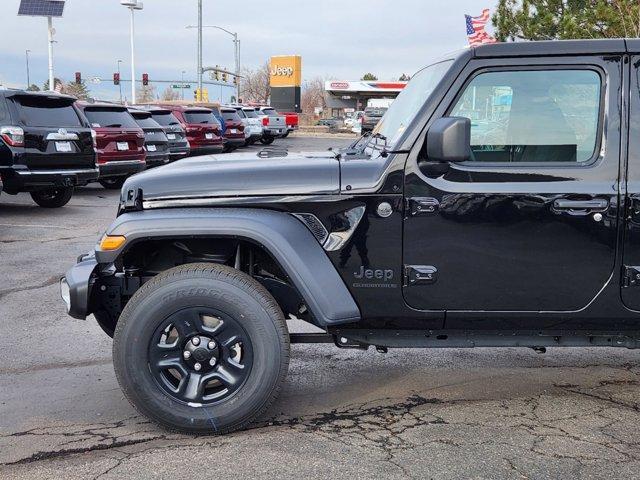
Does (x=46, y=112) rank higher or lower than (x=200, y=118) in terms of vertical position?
lower

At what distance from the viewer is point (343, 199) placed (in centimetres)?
366

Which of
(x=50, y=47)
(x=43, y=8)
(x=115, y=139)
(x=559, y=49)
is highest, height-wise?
(x=43, y=8)

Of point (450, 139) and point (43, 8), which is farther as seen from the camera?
point (43, 8)

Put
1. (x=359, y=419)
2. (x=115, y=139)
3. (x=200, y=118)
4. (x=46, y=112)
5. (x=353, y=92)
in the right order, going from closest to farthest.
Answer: (x=359, y=419), (x=46, y=112), (x=115, y=139), (x=200, y=118), (x=353, y=92)

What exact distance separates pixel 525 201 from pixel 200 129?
18.1 metres

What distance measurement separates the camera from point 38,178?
1080 centimetres

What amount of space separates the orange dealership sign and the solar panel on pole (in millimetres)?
36469

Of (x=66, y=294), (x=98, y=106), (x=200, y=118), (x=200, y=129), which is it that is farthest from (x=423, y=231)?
(x=200, y=118)

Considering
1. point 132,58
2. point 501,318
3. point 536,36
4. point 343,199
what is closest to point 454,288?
point 501,318

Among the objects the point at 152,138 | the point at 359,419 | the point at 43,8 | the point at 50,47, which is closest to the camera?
the point at 359,419

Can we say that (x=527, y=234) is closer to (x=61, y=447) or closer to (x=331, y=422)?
(x=331, y=422)

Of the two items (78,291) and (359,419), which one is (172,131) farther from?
(359,419)

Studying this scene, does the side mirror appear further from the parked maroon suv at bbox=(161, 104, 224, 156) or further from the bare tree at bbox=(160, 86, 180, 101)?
the bare tree at bbox=(160, 86, 180, 101)

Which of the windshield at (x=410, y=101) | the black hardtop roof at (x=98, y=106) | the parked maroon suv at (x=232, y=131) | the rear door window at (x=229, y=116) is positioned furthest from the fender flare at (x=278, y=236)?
the rear door window at (x=229, y=116)
